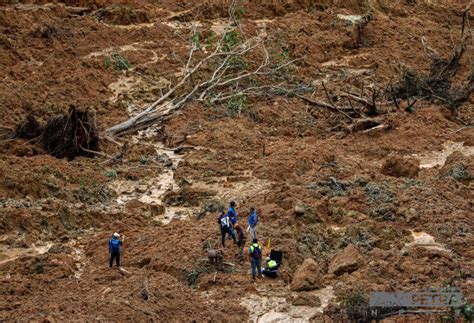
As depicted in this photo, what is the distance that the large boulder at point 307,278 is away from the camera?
32.8 ft

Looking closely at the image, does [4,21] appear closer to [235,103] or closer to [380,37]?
[235,103]

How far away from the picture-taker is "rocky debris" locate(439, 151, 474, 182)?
1358cm

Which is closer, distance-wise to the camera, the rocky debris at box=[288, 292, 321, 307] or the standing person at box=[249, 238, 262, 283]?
the rocky debris at box=[288, 292, 321, 307]

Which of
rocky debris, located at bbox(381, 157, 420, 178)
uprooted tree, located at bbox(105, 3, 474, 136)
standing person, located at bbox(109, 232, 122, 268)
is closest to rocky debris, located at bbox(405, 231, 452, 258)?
rocky debris, located at bbox(381, 157, 420, 178)

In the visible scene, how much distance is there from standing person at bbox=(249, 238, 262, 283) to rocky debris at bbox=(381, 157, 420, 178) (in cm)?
468

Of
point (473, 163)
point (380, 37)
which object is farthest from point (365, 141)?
point (380, 37)

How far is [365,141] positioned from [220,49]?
18.7 ft

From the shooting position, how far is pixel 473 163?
14102 mm

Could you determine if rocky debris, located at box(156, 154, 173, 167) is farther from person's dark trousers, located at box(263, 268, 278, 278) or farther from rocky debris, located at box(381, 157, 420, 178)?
person's dark trousers, located at box(263, 268, 278, 278)

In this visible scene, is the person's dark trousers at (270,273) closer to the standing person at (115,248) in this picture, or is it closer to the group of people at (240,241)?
the group of people at (240,241)

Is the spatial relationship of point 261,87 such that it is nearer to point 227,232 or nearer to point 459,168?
point 459,168

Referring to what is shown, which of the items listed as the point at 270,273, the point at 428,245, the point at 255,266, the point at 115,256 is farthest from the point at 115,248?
the point at 428,245

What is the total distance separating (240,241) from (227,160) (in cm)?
479

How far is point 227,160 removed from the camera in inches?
614
